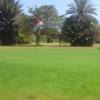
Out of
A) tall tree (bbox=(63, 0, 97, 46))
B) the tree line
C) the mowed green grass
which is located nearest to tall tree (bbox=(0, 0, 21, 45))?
the tree line

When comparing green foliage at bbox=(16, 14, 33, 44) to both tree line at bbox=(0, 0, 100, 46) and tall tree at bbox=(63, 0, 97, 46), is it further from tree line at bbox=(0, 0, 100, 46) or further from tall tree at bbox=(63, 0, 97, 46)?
tall tree at bbox=(63, 0, 97, 46)

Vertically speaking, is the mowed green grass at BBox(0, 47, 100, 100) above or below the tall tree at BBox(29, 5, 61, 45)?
below

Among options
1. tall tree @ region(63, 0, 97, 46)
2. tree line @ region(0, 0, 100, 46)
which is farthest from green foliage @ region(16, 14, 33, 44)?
tall tree @ region(63, 0, 97, 46)

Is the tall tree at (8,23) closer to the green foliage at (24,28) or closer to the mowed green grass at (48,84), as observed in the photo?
the green foliage at (24,28)

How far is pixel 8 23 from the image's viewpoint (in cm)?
9156

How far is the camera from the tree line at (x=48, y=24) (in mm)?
87375

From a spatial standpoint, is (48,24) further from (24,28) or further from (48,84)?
(48,84)

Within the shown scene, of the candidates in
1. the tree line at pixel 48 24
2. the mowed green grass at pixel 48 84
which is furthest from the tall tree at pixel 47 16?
the mowed green grass at pixel 48 84

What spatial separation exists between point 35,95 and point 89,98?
1.63 meters

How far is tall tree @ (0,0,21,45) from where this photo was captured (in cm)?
9131

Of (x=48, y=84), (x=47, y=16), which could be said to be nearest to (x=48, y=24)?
(x=47, y=16)

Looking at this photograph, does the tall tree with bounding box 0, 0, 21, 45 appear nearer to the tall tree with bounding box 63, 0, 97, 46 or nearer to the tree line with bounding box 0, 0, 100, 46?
the tree line with bounding box 0, 0, 100, 46

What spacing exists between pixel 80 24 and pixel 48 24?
985 cm

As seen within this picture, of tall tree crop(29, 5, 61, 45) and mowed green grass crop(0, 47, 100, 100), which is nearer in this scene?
mowed green grass crop(0, 47, 100, 100)
